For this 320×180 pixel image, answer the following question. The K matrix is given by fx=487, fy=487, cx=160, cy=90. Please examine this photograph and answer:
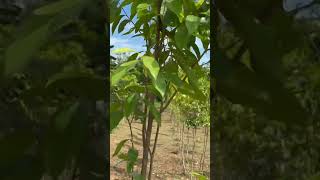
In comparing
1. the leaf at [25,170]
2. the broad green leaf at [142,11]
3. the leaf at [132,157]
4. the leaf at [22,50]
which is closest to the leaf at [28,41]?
the leaf at [22,50]

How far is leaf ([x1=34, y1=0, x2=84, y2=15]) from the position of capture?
0.67 meters

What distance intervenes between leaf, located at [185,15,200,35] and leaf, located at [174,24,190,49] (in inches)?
1.0

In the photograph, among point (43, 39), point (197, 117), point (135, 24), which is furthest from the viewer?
point (197, 117)

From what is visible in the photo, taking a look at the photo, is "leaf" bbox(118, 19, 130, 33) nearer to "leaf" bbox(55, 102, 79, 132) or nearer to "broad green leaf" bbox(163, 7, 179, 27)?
"broad green leaf" bbox(163, 7, 179, 27)

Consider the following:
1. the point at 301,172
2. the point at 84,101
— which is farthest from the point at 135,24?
the point at 301,172

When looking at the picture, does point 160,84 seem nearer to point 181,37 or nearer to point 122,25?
point 181,37

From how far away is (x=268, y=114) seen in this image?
0.70 m

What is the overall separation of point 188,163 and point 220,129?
452cm

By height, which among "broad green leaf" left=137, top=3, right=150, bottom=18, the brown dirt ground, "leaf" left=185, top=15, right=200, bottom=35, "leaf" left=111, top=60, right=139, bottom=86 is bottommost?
the brown dirt ground

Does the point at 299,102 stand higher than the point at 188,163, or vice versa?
the point at 299,102

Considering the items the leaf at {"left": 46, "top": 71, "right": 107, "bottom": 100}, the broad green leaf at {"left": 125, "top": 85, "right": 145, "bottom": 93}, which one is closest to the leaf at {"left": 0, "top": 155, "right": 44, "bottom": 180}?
the leaf at {"left": 46, "top": 71, "right": 107, "bottom": 100}

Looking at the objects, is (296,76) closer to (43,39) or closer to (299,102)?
(299,102)

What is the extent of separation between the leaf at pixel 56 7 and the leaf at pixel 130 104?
1.06 feet

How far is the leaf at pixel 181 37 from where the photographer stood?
936mm
